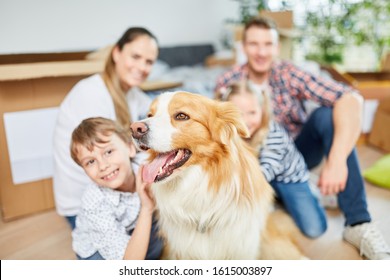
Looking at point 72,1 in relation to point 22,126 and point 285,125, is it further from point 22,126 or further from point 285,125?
point 285,125

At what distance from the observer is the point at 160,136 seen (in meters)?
0.77

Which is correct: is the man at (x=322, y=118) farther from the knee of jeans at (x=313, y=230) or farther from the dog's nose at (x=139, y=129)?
the dog's nose at (x=139, y=129)

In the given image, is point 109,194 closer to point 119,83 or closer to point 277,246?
point 119,83

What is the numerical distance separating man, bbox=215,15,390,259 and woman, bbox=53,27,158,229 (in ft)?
1.11

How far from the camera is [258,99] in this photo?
1182 mm

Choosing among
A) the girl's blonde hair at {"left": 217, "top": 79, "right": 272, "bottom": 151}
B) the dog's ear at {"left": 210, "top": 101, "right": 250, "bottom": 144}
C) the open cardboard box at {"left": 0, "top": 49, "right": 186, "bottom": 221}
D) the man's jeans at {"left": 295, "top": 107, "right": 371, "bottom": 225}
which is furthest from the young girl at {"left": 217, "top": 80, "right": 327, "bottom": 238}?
the open cardboard box at {"left": 0, "top": 49, "right": 186, "bottom": 221}

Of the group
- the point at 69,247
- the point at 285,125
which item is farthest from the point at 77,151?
the point at 285,125

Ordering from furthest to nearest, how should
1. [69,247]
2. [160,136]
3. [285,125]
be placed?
[285,125] < [69,247] < [160,136]

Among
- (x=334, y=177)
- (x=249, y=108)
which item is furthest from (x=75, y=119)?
(x=334, y=177)

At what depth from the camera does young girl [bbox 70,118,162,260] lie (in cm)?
91

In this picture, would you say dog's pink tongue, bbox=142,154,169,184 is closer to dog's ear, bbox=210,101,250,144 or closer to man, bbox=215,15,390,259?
dog's ear, bbox=210,101,250,144

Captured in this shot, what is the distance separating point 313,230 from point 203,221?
57 centimetres

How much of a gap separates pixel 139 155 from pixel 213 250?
332 millimetres

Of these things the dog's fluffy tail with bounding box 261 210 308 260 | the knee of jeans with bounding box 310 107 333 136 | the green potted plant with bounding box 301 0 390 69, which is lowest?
the dog's fluffy tail with bounding box 261 210 308 260
